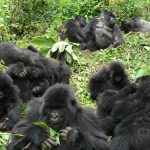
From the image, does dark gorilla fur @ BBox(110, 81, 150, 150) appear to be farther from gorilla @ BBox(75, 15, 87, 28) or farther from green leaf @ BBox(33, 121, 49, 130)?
gorilla @ BBox(75, 15, 87, 28)

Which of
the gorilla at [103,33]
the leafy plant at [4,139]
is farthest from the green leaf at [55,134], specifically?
the gorilla at [103,33]

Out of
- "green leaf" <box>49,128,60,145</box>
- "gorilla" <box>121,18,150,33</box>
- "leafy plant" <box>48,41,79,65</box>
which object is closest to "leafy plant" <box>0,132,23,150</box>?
"green leaf" <box>49,128,60,145</box>

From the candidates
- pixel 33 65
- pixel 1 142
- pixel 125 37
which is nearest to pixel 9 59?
pixel 33 65

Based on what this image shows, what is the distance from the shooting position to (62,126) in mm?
6246

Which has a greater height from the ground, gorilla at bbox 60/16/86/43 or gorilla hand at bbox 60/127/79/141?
gorilla hand at bbox 60/127/79/141

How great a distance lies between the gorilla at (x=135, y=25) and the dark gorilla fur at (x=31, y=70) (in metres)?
5.02

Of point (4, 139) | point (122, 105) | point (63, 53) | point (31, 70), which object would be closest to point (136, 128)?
point (122, 105)

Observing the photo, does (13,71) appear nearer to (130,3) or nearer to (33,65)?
(33,65)

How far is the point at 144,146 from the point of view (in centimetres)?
636

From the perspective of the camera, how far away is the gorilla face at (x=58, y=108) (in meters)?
6.12

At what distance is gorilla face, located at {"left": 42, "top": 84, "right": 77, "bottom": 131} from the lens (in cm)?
612

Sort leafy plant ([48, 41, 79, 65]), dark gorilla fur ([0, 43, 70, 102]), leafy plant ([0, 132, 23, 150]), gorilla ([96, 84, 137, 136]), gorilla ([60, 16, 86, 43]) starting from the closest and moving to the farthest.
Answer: leafy plant ([0, 132, 23, 150]), gorilla ([96, 84, 137, 136]), dark gorilla fur ([0, 43, 70, 102]), leafy plant ([48, 41, 79, 65]), gorilla ([60, 16, 86, 43])

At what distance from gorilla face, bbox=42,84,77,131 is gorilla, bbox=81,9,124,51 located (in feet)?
20.8

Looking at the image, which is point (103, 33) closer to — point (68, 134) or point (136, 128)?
point (136, 128)
